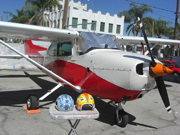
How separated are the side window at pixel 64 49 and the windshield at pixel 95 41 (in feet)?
1.94

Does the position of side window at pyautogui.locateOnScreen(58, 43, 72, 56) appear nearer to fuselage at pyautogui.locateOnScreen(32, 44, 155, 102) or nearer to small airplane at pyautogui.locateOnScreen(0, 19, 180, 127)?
small airplane at pyautogui.locateOnScreen(0, 19, 180, 127)

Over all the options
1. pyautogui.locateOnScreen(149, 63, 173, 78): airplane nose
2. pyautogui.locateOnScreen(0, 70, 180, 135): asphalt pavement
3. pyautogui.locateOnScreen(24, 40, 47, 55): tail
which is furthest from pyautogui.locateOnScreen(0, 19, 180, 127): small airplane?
pyautogui.locateOnScreen(24, 40, 47, 55): tail

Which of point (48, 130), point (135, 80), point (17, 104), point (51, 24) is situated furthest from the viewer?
point (51, 24)

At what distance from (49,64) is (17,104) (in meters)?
1.76

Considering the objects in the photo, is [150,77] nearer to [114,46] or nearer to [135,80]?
[135,80]

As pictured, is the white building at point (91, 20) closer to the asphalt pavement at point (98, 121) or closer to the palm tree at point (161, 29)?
the palm tree at point (161, 29)

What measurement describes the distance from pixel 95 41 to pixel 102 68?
1110 mm

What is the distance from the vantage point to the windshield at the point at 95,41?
4.67 meters

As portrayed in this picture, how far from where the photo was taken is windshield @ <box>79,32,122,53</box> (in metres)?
4.67

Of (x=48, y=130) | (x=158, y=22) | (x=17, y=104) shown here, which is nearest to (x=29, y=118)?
(x=48, y=130)

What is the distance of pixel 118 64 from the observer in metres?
3.64

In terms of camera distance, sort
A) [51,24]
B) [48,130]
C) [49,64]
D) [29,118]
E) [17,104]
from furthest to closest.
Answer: [51,24] → [49,64] → [17,104] → [29,118] → [48,130]

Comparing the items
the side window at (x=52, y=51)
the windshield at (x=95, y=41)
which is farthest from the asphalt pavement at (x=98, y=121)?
the windshield at (x=95, y=41)

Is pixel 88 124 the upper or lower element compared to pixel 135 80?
lower
